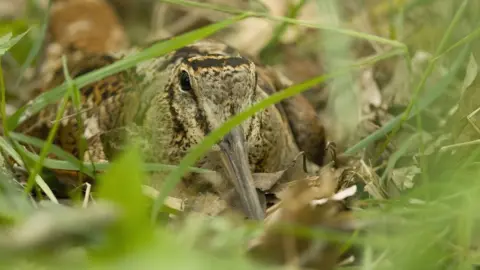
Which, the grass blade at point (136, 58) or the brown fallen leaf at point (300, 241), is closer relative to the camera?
the brown fallen leaf at point (300, 241)

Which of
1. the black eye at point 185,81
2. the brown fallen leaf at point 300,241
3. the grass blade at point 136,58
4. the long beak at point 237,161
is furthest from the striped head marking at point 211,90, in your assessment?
the brown fallen leaf at point 300,241

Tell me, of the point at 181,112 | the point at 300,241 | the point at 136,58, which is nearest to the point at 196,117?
the point at 181,112

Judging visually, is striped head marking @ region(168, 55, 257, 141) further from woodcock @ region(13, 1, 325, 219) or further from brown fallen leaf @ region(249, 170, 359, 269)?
brown fallen leaf @ region(249, 170, 359, 269)

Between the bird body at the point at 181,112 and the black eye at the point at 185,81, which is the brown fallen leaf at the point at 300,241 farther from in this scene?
the black eye at the point at 185,81

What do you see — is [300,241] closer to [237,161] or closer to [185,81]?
[237,161]

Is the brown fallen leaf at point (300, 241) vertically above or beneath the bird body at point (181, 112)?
beneath

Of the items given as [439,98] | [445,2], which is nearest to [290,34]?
[445,2]

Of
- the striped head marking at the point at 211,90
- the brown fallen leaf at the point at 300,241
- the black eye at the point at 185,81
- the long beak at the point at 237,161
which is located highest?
the black eye at the point at 185,81

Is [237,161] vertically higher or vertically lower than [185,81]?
lower
